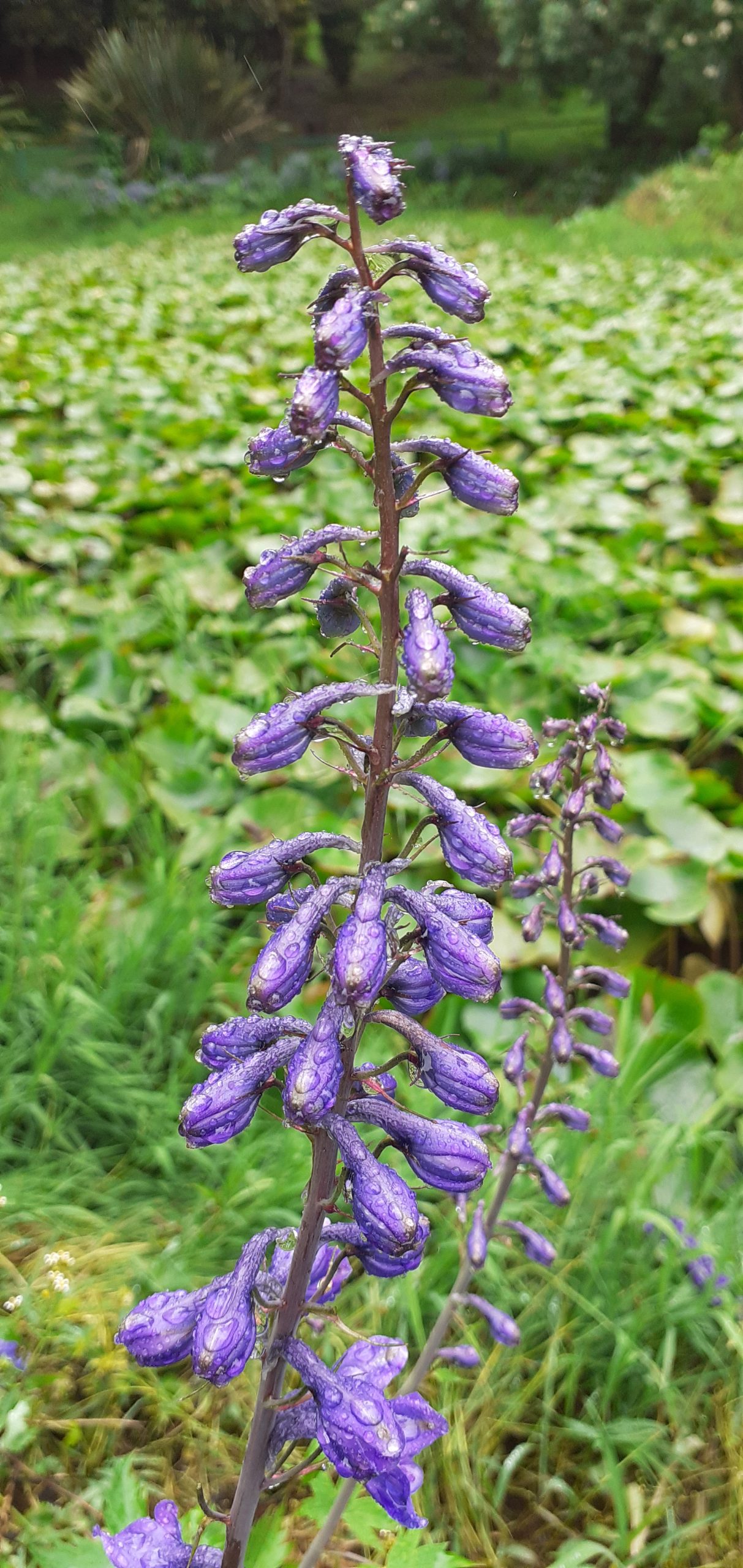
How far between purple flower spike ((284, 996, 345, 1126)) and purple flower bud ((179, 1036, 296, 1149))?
8cm

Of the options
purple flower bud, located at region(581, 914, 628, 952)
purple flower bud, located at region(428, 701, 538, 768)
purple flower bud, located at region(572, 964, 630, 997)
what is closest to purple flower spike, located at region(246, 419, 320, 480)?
purple flower bud, located at region(428, 701, 538, 768)

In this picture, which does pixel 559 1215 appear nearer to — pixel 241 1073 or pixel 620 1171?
pixel 620 1171

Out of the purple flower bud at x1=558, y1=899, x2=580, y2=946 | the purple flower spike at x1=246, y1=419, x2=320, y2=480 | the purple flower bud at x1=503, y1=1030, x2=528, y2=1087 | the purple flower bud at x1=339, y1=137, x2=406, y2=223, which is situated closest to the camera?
the purple flower bud at x1=339, y1=137, x2=406, y2=223

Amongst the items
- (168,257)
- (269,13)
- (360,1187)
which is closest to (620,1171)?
(360,1187)

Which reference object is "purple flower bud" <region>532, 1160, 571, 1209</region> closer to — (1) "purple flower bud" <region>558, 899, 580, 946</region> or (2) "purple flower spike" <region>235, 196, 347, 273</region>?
(1) "purple flower bud" <region>558, 899, 580, 946</region>

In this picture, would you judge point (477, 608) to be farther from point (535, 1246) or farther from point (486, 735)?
point (535, 1246)

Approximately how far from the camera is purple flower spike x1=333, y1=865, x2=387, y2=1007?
3.34 feet

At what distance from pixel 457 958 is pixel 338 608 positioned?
17.2 inches

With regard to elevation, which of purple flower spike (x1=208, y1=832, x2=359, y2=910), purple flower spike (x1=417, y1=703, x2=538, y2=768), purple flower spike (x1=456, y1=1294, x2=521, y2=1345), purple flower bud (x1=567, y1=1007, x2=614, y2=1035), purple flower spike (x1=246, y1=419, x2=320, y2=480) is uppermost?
purple flower spike (x1=246, y1=419, x2=320, y2=480)

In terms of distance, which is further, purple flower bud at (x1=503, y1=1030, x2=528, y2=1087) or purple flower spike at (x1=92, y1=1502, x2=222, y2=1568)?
purple flower bud at (x1=503, y1=1030, x2=528, y2=1087)

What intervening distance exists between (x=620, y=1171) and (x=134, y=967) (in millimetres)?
1406

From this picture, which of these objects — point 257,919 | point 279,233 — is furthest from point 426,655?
point 279,233

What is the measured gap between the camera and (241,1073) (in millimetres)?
1151

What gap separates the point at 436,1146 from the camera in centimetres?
113
